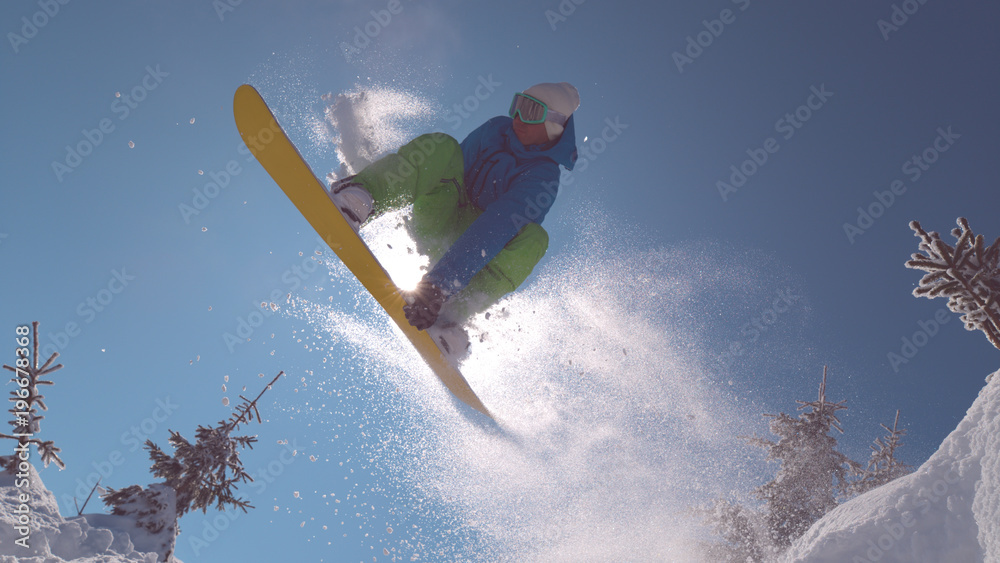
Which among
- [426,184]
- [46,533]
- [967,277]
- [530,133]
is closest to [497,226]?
[426,184]

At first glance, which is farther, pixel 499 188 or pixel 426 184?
pixel 499 188

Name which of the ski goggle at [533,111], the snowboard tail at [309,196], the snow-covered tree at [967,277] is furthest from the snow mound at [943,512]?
the ski goggle at [533,111]

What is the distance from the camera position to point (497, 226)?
142 inches

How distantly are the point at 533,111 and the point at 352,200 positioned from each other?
5.73 ft

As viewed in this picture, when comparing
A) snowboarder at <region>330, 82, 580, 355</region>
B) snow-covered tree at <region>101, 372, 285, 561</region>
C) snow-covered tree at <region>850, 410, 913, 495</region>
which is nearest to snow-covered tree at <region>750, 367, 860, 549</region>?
snow-covered tree at <region>850, 410, 913, 495</region>

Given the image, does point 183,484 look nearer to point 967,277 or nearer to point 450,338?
point 450,338

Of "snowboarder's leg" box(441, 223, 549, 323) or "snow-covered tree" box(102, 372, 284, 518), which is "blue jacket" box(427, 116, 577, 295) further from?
"snow-covered tree" box(102, 372, 284, 518)

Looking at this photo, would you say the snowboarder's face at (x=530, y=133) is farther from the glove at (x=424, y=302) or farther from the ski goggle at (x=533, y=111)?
the glove at (x=424, y=302)

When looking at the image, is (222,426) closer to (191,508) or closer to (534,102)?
(191,508)

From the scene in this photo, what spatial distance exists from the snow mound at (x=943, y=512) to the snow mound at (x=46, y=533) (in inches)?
137

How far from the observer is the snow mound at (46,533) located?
217 centimetres

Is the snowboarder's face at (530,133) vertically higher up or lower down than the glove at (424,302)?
higher up

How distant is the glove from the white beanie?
1.90 metres

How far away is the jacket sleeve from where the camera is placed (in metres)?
3.33
